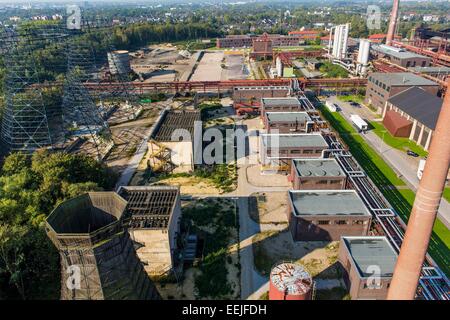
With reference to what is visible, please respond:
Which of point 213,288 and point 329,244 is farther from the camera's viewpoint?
point 329,244

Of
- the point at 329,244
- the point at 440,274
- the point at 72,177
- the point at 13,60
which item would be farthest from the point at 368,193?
the point at 13,60

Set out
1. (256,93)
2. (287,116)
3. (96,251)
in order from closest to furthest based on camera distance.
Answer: (96,251), (287,116), (256,93)

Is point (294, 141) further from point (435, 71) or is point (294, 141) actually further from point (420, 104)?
point (435, 71)

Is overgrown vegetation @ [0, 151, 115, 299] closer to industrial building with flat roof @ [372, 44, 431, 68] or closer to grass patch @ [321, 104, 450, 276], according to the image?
grass patch @ [321, 104, 450, 276]

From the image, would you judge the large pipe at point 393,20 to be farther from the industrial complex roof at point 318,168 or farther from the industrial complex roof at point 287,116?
the industrial complex roof at point 318,168

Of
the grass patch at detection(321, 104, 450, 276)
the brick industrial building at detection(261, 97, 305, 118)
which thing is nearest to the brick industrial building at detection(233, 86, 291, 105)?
the brick industrial building at detection(261, 97, 305, 118)

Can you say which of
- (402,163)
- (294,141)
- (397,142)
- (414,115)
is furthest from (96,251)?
(414,115)
